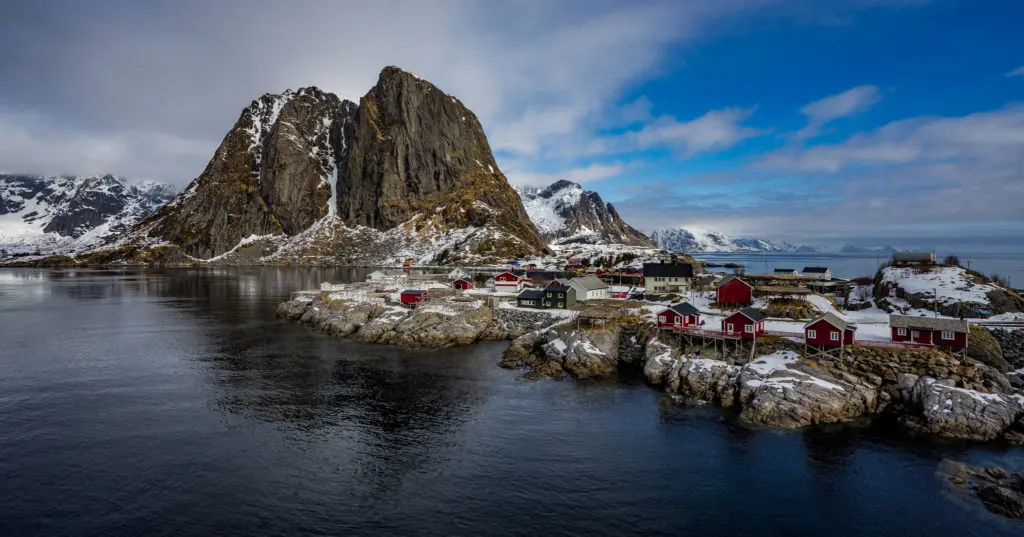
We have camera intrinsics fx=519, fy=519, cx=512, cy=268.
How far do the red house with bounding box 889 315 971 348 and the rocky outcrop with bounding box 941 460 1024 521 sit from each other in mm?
16675

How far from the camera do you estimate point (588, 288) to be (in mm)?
80438

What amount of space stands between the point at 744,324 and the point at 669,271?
1637 inches

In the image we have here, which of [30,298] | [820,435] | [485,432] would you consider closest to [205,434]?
[485,432]

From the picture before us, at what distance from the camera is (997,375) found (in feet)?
131

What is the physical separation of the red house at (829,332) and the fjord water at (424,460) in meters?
10.2

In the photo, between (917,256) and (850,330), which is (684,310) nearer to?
(850,330)

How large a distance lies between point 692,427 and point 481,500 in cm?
1742

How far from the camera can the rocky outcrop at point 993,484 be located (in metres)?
25.8

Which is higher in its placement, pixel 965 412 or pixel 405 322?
pixel 405 322

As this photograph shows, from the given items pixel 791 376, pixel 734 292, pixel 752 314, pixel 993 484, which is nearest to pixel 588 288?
pixel 734 292

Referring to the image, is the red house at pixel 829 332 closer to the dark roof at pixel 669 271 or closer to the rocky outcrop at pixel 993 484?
the rocky outcrop at pixel 993 484

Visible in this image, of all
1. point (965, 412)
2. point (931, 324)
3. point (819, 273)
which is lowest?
point (965, 412)

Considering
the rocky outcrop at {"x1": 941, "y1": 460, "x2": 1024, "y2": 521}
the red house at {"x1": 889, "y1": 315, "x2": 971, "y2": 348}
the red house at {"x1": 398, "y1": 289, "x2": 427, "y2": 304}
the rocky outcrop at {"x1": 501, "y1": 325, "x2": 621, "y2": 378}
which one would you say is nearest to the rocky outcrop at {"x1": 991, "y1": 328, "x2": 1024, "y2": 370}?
the red house at {"x1": 889, "y1": 315, "x2": 971, "y2": 348}

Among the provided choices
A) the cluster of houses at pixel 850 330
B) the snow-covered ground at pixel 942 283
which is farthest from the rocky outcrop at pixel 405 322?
the snow-covered ground at pixel 942 283
